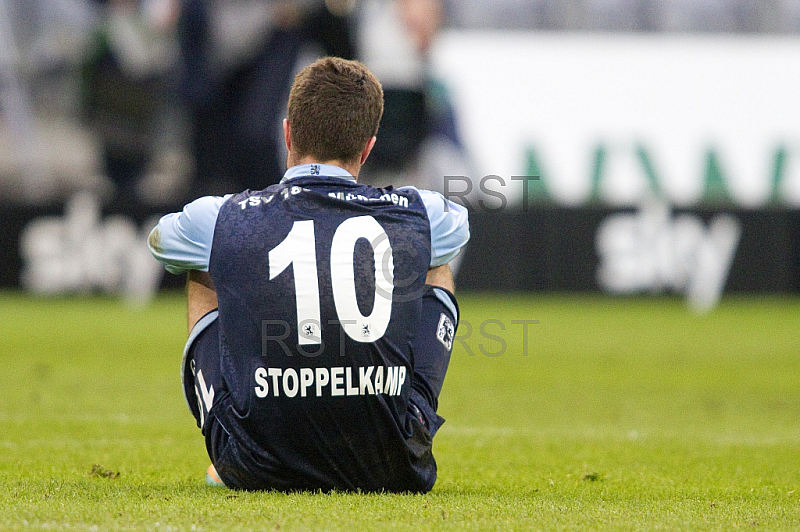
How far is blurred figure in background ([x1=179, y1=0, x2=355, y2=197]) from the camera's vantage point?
17922mm

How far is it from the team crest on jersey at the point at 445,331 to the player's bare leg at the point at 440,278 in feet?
0.31

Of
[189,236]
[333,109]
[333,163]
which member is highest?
[333,109]

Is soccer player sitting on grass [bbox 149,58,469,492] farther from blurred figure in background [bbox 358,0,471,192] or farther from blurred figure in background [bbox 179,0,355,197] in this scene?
blurred figure in background [bbox 179,0,355,197]

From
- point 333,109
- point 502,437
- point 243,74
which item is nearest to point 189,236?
point 333,109

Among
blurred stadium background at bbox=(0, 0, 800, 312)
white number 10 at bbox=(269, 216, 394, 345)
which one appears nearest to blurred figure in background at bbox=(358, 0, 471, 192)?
blurred stadium background at bbox=(0, 0, 800, 312)

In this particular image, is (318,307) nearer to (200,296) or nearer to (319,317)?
(319,317)

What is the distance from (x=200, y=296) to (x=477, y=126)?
54.9 feet

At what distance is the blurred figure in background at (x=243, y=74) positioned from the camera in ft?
58.8

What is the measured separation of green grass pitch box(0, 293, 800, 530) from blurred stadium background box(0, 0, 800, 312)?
4033mm

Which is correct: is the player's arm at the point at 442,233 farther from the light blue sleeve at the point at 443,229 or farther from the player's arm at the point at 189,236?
the player's arm at the point at 189,236

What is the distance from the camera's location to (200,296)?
11.1ft

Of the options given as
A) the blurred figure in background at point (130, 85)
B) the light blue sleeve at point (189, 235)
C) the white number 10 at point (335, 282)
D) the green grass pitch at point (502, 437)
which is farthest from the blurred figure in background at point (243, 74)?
the white number 10 at point (335, 282)

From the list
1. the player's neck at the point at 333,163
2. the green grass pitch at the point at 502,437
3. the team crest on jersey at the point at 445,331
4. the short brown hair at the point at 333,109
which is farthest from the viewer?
the team crest on jersey at the point at 445,331

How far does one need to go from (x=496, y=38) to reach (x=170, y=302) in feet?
28.0
